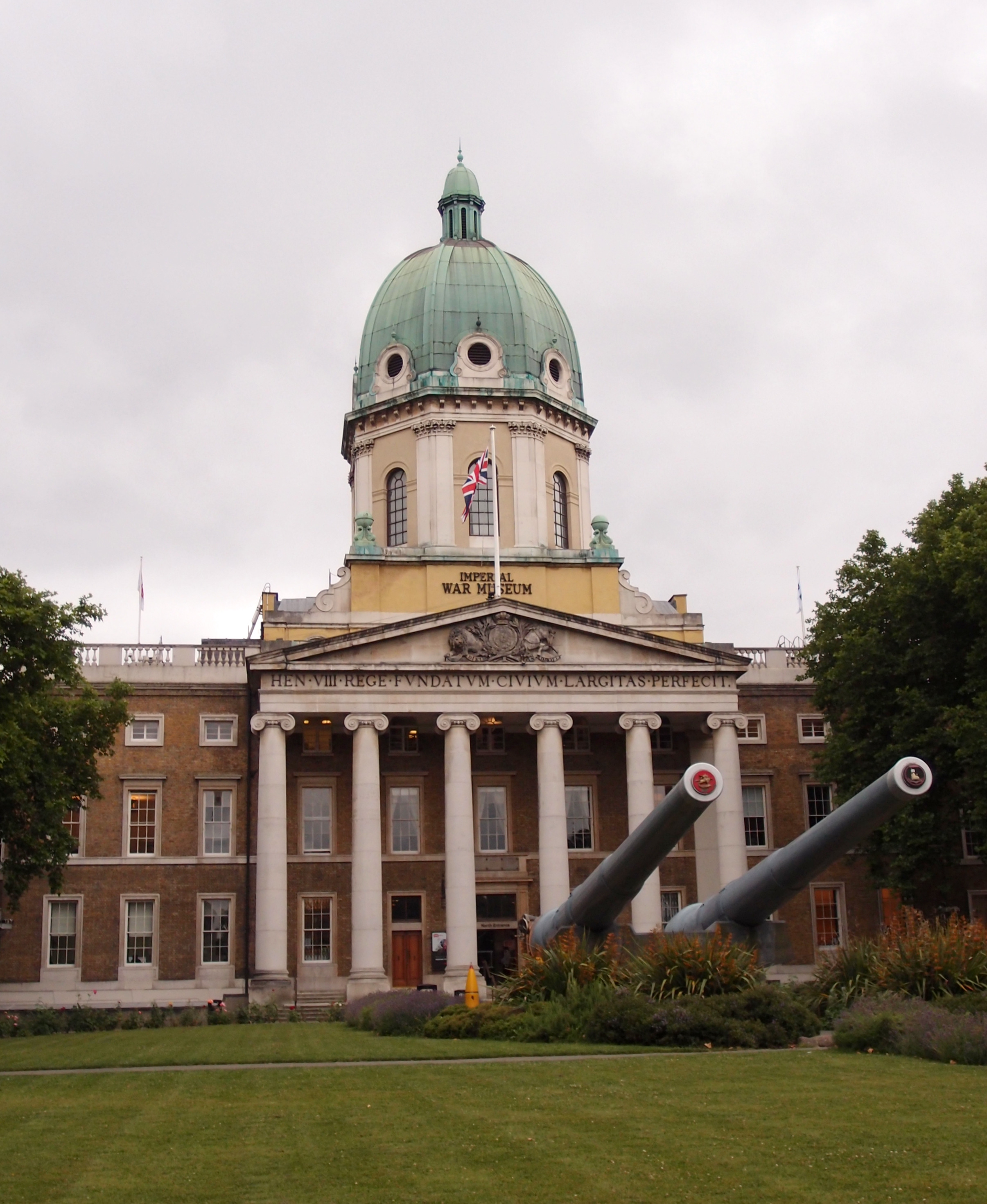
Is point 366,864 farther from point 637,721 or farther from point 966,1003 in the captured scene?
point 966,1003

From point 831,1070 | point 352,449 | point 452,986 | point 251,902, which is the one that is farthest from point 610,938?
point 352,449

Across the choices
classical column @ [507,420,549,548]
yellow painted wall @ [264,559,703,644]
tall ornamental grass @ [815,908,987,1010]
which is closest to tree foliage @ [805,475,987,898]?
yellow painted wall @ [264,559,703,644]

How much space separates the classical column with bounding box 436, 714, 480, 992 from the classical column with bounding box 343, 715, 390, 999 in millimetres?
2100

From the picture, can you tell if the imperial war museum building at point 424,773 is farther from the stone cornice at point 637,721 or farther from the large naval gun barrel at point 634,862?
the large naval gun barrel at point 634,862

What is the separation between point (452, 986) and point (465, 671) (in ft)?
32.5

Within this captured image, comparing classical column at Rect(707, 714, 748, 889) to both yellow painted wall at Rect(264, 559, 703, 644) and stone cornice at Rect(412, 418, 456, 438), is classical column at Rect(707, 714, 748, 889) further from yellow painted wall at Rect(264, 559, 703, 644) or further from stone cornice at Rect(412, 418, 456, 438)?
stone cornice at Rect(412, 418, 456, 438)

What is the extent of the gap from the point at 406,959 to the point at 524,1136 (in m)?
36.2

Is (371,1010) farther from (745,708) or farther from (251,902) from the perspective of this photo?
(745,708)

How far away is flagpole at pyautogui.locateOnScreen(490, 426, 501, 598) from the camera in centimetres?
5084

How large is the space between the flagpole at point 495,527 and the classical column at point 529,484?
3.01ft

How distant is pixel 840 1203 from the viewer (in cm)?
A: 1173

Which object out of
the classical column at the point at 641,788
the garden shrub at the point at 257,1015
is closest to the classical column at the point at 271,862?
the garden shrub at the point at 257,1015

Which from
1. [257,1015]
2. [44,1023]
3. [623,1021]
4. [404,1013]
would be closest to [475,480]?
[257,1015]

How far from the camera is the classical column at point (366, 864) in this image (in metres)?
46.1
